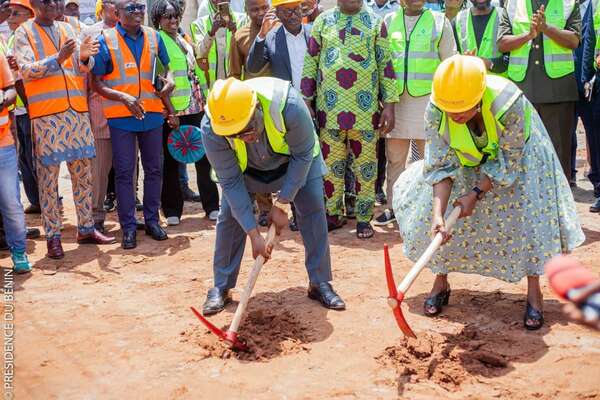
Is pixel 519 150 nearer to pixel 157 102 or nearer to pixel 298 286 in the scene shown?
→ pixel 298 286

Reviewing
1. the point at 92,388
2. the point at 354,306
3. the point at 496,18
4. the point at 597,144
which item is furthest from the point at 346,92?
the point at 92,388

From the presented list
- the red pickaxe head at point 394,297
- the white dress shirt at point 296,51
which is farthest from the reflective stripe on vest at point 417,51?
the red pickaxe head at point 394,297

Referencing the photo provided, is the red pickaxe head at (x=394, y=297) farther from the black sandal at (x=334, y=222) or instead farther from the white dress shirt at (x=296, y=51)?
the white dress shirt at (x=296, y=51)

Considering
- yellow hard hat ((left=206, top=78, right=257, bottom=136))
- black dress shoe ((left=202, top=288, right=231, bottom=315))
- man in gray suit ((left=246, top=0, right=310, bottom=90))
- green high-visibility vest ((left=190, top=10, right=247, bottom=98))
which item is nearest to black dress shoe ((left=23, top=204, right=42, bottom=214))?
green high-visibility vest ((left=190, top=10, right=247, bottom=98))

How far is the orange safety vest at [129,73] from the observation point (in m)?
6.44

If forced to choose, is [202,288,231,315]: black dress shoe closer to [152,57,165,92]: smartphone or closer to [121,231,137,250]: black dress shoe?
[121,231,137,250]: black dress shoe

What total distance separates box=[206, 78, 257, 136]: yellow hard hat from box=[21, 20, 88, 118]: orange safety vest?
2485 mm

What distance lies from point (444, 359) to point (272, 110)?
1700mm

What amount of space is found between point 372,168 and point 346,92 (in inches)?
28.0

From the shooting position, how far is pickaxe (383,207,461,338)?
4.07 metres

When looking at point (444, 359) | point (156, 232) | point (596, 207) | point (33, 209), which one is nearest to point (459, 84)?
point (444, 359)

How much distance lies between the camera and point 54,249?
6.44m

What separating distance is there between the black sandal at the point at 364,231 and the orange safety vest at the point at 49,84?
2606mm

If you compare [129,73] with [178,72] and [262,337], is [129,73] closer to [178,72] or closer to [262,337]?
[178,72]
